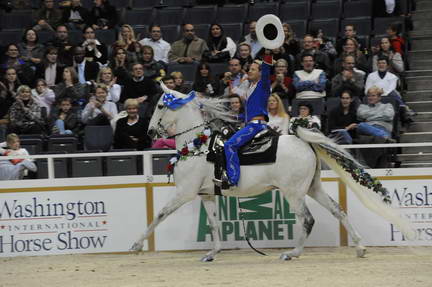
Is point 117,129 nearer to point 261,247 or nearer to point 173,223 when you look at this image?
point 173,223

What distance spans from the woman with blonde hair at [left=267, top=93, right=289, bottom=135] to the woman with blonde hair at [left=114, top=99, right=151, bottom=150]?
2.21 m

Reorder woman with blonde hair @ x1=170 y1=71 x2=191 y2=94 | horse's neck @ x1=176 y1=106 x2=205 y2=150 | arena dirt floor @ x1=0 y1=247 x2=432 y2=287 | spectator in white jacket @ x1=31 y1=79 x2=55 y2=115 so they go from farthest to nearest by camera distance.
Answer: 1. spectator in white jacket @ x1=31 y1=79 x2=55 y2=115
2. woman with blonde hair @ x1=170 y1=71 x2=191 y2=94
3. horse's neck @ x1=176 y1=106 x2=205 y2=150
4. arena dirt floor @ x1=0 y1=247 x2=432 y2=287

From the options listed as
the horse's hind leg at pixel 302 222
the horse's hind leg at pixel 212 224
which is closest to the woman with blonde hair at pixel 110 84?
the horse's hind leg at pixel 212 224

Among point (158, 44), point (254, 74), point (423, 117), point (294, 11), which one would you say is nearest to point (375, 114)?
point (423, 117)

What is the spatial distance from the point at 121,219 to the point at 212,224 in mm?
1645

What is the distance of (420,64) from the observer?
61.6 feet

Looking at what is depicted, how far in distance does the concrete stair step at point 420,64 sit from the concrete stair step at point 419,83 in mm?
461

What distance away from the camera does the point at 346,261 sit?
13.0 metres

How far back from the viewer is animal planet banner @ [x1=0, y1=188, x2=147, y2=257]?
14.7 m

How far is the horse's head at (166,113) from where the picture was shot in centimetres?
1372

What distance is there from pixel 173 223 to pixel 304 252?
1952mm

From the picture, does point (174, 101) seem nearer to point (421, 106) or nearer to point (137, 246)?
point (137, 246)

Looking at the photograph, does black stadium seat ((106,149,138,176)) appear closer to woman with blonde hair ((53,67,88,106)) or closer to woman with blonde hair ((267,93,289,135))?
woman with blonde hair ((267,93,289,135))

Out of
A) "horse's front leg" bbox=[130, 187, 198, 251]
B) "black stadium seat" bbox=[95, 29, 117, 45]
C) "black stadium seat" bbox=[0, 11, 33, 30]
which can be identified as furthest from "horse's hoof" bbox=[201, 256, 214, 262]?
"black stadium seat" bbox=[0, 11, 33, 30]
